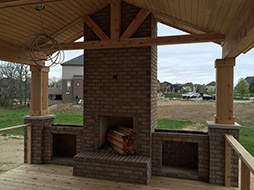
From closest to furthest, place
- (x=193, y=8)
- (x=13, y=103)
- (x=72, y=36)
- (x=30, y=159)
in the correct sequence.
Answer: (x=193, y=8), (x=30, y=159), (x=72, y=36), (x=13, y=103)

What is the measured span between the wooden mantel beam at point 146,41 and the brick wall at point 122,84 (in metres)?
0.25

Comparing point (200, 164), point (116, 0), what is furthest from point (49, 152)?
point (116, 0)

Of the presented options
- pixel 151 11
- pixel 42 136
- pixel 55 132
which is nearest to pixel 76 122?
pixel 42 136

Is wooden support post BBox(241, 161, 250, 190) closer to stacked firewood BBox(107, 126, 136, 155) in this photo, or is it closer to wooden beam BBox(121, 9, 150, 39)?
stacked firewood BBox(107, 126, 136, 155)

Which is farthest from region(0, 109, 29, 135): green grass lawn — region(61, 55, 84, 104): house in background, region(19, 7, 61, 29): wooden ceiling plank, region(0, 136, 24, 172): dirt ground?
region(19, 7, 61, 29): wooden ceiling plank

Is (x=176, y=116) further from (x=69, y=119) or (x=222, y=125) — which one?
(x=222, y=125)

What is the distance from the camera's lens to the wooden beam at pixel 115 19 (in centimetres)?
401

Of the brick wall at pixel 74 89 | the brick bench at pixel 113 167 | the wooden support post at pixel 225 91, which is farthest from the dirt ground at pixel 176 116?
the wooden support post at pixel 225 91

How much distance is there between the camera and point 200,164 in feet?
12.4

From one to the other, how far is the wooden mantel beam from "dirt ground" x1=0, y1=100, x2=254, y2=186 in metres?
4.41

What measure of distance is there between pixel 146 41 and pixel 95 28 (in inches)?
51.0

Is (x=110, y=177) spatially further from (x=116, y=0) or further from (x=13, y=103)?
(x=13, y=103)

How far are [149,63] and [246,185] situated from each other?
2.68 meters

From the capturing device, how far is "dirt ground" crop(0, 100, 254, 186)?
6410mm
